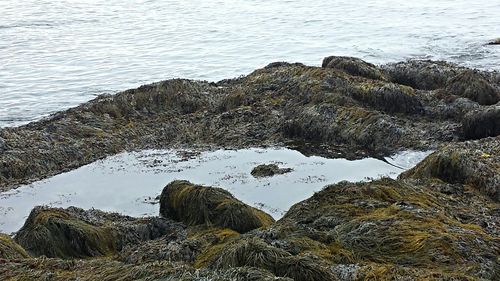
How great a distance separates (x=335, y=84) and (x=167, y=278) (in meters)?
8.22

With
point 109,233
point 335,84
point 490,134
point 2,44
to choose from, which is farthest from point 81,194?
point 2,44

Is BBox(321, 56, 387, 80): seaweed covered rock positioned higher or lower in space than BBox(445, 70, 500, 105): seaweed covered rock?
higher

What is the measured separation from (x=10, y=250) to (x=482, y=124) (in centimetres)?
743

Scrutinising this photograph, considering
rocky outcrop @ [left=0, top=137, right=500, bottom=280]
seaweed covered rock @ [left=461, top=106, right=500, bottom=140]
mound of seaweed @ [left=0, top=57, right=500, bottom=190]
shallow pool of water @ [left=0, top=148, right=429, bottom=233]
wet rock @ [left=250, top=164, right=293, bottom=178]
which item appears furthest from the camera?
mound of seaweed @ [left=0, top=57, right=500, bottom=190]

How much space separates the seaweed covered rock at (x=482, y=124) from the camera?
8875 millimetres

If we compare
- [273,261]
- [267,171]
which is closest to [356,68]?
[267,171]

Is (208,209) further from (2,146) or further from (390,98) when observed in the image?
(390,98)

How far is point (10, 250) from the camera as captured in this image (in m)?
5.06

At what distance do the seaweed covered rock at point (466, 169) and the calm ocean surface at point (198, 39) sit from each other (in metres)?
9.54

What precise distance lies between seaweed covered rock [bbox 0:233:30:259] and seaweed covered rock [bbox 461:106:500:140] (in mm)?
7151

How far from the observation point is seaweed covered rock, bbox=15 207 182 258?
5656mm

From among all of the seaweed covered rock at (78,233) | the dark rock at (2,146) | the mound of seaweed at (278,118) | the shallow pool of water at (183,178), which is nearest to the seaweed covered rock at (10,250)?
the seaweed covered rock at (78,233)

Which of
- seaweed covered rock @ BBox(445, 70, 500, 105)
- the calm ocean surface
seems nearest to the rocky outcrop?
seaweed covered rock @ BBox(445, 70, 500, 105)

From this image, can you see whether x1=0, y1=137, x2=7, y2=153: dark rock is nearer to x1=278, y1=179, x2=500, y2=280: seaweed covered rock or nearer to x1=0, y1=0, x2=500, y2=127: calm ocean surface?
x1=0, y1=0, x2=500, y2=127: calm ocean surface
